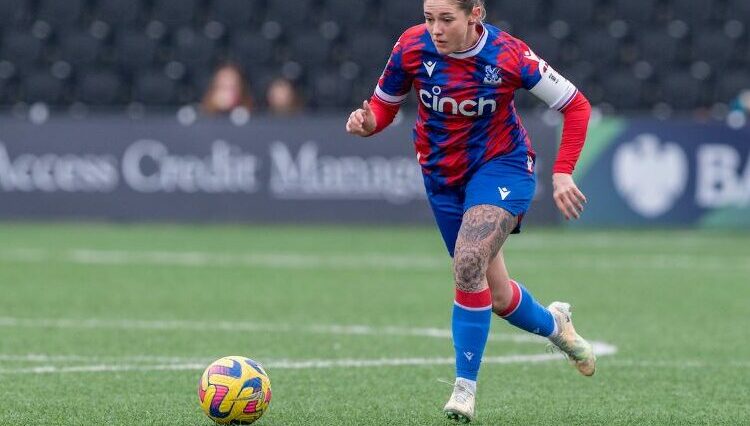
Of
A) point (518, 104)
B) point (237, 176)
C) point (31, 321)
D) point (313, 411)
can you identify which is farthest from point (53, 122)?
point (313, 411)

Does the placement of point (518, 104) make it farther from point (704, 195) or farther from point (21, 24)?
point (21, 24)

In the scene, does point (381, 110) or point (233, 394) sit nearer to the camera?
point (233, 394)

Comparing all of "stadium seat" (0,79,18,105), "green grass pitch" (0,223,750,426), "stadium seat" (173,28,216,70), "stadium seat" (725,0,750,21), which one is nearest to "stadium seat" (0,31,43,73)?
"stadium seat" (0,79,18,105)

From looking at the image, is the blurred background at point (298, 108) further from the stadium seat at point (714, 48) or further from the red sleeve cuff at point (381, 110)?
the red sleeve cuff at point (381, 110)

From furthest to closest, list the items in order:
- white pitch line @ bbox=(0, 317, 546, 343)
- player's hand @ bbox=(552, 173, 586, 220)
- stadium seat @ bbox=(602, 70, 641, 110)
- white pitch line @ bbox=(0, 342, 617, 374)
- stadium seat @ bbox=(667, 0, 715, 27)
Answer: stadium seat @ bbox=(667, 0, 715, 27) < stadium seat @ bbox=(602, 70, 641, 110) < white pitch line @ bbox=(0, 317, 546, 343) < white pitch line @ bbox=(0, 342, 617, 374) < player's hand @ bbox=(552, 173, 586, 220)

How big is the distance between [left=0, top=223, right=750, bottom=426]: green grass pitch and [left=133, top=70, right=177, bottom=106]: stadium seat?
4.07m

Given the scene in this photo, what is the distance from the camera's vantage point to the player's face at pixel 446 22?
6.02 meters

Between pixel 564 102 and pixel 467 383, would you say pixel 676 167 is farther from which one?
pixel 467 383

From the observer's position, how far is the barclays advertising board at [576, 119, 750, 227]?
16531mm

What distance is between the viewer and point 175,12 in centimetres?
2061

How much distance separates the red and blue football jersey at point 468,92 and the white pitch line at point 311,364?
1505 mm

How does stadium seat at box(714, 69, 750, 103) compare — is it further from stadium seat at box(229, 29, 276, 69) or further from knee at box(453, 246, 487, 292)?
knee at box(453, 246, 487, 292)

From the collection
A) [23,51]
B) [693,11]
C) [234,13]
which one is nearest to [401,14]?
[234,13]

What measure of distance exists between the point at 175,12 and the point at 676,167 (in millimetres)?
7655
